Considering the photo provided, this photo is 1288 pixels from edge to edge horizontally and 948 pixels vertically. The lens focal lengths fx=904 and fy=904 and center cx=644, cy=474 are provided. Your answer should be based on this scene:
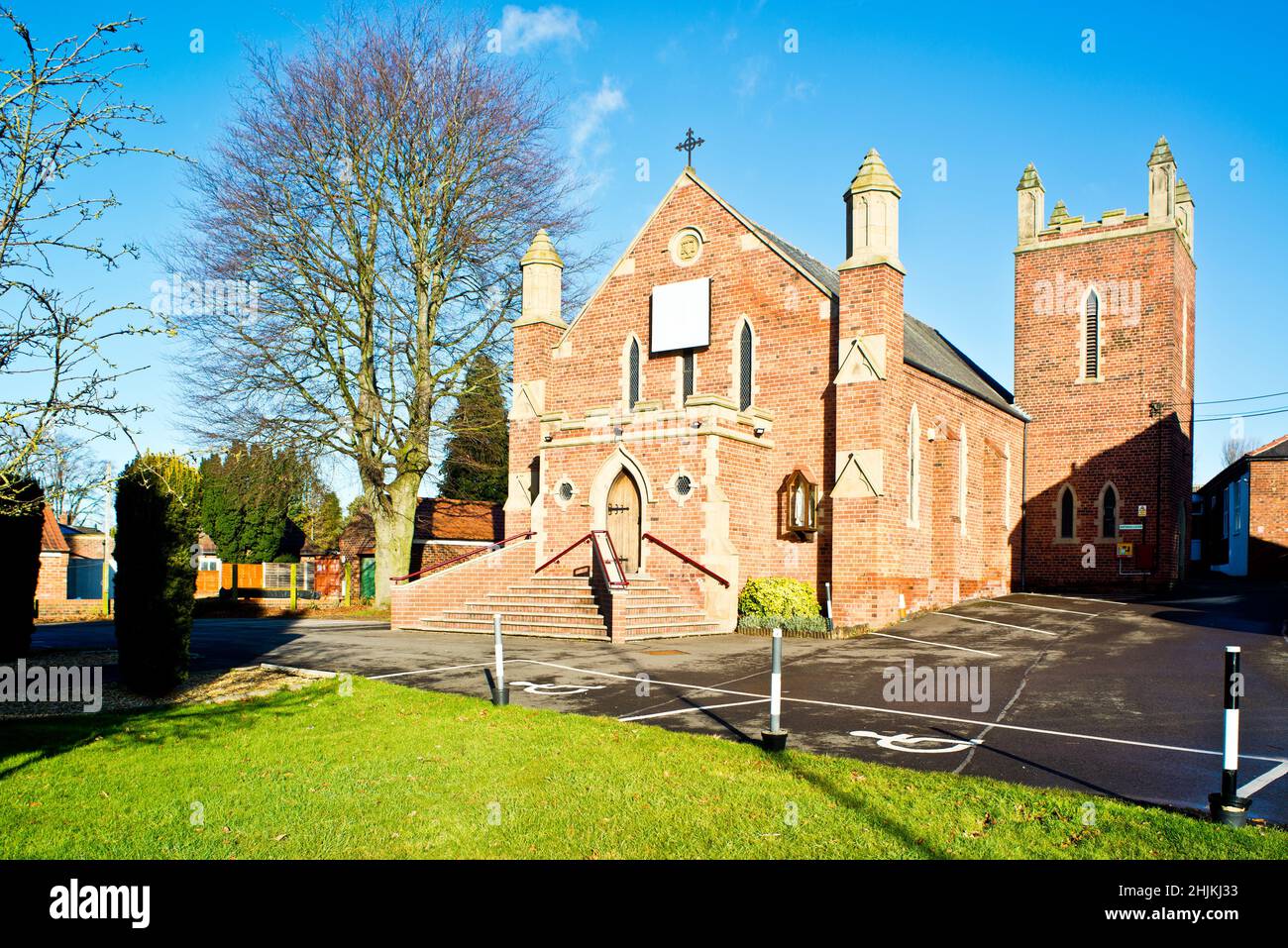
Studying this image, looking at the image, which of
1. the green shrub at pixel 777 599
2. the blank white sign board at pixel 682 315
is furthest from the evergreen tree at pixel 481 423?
the green shrub at pixel 777 599

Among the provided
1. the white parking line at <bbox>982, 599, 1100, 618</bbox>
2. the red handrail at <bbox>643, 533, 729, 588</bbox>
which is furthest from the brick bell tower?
the red handrail at <bbox>643, 533, 729, 588</bbox>

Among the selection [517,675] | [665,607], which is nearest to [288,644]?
[517,675]

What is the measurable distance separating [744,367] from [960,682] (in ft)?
39.5

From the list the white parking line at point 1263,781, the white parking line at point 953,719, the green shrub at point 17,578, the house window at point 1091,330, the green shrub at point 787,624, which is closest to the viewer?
the white parking line at point 1263,781

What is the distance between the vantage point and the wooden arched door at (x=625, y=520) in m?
21.0

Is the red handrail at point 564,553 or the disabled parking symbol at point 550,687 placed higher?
the red handrail at point 564,553

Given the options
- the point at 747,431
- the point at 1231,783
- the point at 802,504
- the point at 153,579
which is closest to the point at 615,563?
the point at 747,431

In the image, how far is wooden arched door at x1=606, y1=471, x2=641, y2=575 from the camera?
21.0m

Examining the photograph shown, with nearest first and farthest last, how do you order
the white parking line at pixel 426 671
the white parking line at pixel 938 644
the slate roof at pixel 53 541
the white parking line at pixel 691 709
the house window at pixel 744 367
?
the white parking line at pixel 691 709
the white parking line at pixel 426 671
the white parking line at pixel 938 644
the house window at pixel 744 367
the slate roof at pixel 53 541

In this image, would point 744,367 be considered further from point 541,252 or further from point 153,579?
point 153,579

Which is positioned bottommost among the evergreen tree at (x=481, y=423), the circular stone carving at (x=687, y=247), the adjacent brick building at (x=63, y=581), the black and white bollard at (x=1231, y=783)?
the adjacent brick building at (x=63, y=581)

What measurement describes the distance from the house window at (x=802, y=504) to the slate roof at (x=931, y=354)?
3.74 meters

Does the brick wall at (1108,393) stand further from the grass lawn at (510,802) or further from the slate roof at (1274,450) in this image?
the grass lawn at (510,802)
